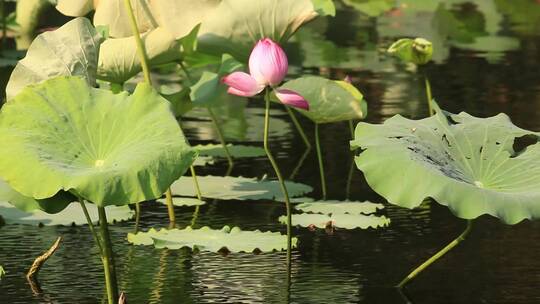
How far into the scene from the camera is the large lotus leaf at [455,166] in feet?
8.22

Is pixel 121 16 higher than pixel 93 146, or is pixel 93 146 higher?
pixel 121 16

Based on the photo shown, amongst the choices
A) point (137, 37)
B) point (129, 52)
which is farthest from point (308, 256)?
point (129, 52)

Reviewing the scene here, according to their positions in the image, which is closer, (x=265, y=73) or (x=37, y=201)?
(x=37, y=201)

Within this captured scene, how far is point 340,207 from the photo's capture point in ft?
11.7

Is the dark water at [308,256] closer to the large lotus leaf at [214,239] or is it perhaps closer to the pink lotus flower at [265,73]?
the large lotus leaf at [214,239]

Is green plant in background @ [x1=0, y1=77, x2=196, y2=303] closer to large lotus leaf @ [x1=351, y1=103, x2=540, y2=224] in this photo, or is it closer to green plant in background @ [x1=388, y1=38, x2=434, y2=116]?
large lotus leaf @ [x1=351, y1=103, x2=540, y2=224]

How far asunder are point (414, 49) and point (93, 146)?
1.72 m

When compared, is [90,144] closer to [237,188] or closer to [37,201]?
[37,201]

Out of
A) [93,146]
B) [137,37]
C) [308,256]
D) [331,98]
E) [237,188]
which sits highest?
[137,37]

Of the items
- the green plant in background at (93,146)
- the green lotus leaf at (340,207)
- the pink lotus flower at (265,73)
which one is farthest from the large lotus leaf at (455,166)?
the green lotus leaf at (340,207)

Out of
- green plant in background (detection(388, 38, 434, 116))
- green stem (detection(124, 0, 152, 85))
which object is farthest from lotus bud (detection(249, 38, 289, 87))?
green plant in background (detection(388, 38, 434, 116))

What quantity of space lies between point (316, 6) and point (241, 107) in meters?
1.30

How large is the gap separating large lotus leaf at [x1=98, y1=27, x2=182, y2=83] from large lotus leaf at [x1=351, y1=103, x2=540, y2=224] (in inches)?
33.2

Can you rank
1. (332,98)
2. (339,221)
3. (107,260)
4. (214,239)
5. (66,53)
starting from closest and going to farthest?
(107,260) < (66,53) < (214,239) < (339,221) < (332,98)
